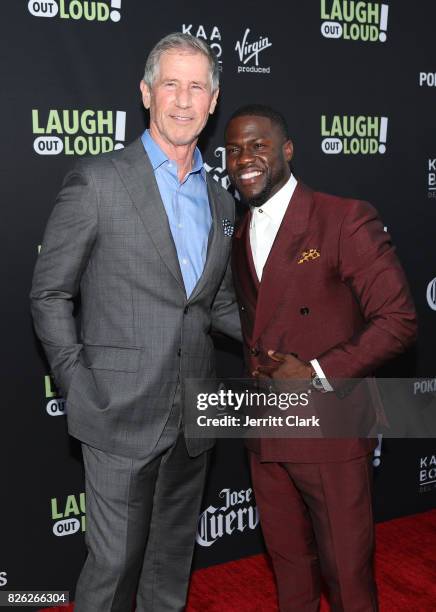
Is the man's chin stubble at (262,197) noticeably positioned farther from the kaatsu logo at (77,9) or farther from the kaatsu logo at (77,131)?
the kaatsu logo at (77,9)

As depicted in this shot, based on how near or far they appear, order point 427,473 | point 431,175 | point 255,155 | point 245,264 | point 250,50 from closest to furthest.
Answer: point 255,155 → point 245,264 → point 250,50 → point 431,175 → point 427,473

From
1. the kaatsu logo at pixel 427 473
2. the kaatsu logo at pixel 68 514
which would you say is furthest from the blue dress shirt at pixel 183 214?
the kaatsu logo at pixel 427 473

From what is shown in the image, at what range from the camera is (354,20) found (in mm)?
3766

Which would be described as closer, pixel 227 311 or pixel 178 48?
pixel 178 48

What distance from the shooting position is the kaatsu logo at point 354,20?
368 cm

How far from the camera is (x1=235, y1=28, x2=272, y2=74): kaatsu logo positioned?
11.3 ft

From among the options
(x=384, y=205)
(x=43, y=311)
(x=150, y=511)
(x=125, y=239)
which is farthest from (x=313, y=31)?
(x=150, y=511)

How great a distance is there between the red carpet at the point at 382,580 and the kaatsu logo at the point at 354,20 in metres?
2.65

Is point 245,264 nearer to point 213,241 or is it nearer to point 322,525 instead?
point 213,241

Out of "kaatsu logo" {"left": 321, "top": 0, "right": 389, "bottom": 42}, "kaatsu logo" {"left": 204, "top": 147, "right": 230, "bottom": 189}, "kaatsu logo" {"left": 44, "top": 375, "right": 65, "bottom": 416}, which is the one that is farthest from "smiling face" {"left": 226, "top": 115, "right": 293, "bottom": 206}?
"kaatsu logo" {"left": 321, "top": 0, "right": 389, "bottom": 42}

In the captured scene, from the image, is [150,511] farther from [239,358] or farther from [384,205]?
[384,205]

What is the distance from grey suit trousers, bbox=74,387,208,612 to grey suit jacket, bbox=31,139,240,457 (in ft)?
0.21

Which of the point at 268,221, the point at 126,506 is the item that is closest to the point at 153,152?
the point at 268,221

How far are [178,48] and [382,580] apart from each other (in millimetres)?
2579
